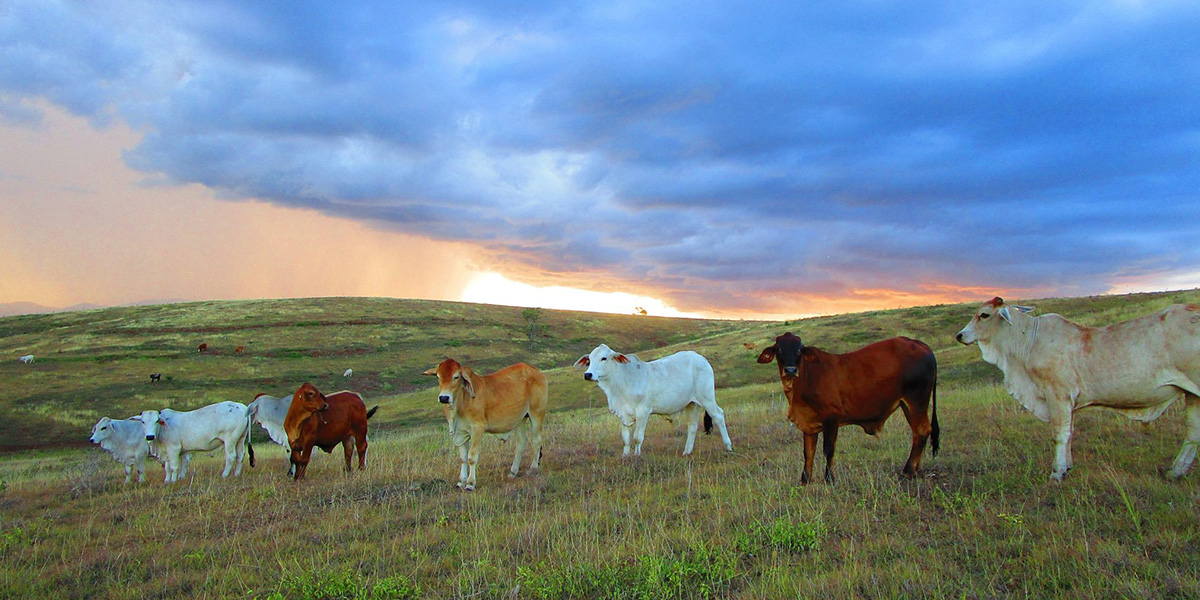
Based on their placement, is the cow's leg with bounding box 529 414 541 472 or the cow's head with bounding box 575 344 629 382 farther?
the cow's head with bounding box 575 344 629 382

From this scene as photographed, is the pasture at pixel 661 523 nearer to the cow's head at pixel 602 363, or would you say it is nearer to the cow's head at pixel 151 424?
the cow's head at pixel 151 424

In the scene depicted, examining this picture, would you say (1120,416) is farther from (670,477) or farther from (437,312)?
(437,312)

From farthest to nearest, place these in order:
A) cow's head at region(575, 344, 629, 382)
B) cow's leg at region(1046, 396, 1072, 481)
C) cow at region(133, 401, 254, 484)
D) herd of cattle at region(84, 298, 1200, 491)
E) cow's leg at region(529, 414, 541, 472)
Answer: cow at region(133, 401, 254, 484) → cow's head at region(575, 344, 629, 382) → cow's leg at region(529, 414, 541, 472) → cow's leg at region(1046, 396, 1072, 481) → herd of cattle at region(84, 298, 1200, 491)

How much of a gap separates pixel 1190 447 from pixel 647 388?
342 inches

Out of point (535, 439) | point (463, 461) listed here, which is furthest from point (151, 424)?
point (535, 439)

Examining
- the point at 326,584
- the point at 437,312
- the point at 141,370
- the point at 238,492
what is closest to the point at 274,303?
the point at 437,312

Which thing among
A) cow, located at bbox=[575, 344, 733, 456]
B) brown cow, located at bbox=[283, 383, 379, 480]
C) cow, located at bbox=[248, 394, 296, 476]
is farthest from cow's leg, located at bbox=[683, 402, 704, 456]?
cow, located at bbox=[248, 394, 296, 476]

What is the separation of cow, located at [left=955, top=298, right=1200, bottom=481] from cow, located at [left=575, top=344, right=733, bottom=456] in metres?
5.67

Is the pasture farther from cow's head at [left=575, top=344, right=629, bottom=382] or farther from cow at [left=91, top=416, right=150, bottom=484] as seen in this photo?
cow's head at [left=575, top=344, right=629, bottom=382]

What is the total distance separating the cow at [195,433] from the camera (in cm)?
1527

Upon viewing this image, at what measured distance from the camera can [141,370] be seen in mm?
54562

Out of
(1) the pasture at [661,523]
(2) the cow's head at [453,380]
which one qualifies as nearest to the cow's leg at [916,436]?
(1) the pasture at [661,523]

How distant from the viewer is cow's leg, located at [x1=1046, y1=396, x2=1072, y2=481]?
8.06 metres

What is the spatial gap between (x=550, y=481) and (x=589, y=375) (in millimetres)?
2758
